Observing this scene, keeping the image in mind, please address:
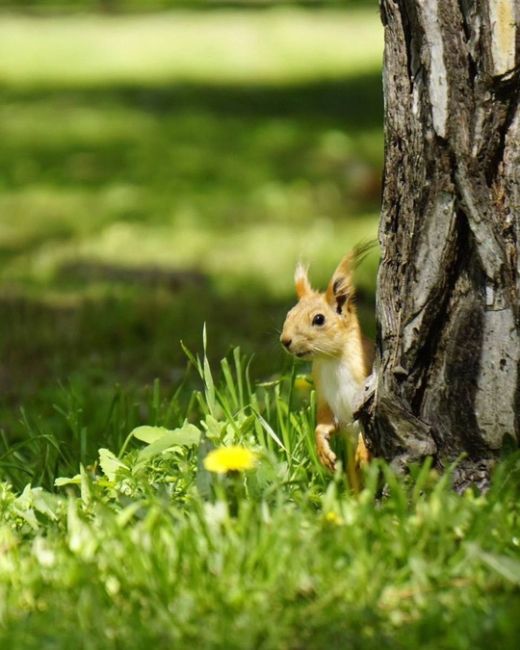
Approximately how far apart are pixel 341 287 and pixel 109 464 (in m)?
0.78

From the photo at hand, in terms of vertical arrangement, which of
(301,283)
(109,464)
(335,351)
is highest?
(301,283)

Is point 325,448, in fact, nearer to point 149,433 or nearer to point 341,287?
point 341,287

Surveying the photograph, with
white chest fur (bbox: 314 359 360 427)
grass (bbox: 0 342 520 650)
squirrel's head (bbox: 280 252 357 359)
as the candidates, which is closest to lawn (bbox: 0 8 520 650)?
grass (bbox: 0 342 520 650)

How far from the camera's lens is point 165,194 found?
8609mm

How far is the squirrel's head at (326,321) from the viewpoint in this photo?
345 cm

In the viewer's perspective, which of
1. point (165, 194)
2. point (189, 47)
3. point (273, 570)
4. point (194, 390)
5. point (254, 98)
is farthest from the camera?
point (189, 47)

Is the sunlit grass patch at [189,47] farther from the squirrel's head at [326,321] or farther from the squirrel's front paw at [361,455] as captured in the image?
Result: the squirrel's front paw at [361,455]

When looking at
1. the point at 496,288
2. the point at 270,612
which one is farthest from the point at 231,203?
the point at 270,612

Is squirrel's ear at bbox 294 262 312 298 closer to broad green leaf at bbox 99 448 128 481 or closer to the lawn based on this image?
the lawn

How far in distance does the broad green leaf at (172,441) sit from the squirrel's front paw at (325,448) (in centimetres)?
33

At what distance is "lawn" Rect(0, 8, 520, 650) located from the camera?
2637mm

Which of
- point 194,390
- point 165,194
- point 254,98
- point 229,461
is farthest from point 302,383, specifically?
point 254,98

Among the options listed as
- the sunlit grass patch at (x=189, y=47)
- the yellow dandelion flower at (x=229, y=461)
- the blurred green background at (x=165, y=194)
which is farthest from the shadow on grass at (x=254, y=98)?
the yellow dandelion flower at (x=229, y=461)

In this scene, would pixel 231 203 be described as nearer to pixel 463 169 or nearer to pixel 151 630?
pixel 463 169
